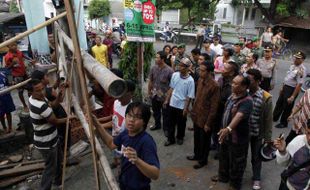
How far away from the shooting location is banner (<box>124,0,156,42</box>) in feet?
18.2

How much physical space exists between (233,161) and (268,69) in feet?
10.4

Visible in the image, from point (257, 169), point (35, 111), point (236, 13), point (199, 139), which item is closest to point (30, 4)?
point (35, 111)

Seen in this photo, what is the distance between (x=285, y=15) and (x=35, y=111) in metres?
21.2

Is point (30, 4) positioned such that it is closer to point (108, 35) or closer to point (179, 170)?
point (179, 170)

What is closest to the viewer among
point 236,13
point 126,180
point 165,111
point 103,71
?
point 103,71

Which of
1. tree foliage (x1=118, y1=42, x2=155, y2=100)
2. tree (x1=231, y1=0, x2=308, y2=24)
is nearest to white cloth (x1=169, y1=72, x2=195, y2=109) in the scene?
tree foliage (x1=118, y1=42, x2=155, y2=100)

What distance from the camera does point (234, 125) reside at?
11.6ft

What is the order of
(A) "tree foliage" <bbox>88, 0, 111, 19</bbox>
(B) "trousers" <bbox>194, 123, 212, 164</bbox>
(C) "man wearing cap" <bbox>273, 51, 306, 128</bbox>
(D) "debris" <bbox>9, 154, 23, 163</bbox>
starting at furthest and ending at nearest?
(A) "tree foliage" <bbox>88, 0, 111, 19</bbox> → (C) "man wearing cap" <bbox>273, 51, 306, 128</bbox> → (D) "debris" <bbox>9, 154, 23, 163</bbox> → (B) "trousers" <bbox>194, 123, 212, 164</bbox>

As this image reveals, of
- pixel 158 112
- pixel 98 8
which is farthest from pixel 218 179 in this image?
pixel 98 8

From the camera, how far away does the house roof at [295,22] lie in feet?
65.3

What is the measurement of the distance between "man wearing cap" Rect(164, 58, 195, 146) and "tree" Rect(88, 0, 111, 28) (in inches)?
1209

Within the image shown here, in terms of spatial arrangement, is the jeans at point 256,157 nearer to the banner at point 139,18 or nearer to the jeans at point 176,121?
the jeans at point 176,121

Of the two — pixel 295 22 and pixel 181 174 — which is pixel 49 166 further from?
pixel 295 22

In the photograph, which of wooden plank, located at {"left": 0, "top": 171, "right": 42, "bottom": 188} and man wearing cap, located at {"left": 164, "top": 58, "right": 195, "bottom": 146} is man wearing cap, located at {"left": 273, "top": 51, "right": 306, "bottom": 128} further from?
wooden plank, located at {"left": 0, "top": 171, "right": 42, "bottom": 188}
